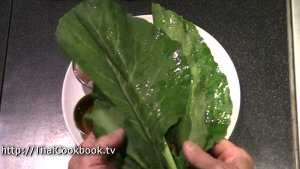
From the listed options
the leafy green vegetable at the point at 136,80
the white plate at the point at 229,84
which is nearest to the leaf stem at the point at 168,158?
the leafy green vegetable at the point at 136,80

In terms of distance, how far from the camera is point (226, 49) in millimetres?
1007

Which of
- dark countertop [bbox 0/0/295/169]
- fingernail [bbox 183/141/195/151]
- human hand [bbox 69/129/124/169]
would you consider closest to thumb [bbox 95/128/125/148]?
human hand [bbox 69/129/124/169]

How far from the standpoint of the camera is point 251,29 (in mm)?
1023

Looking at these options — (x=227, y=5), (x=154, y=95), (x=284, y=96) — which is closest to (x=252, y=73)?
(x=284, y=96)

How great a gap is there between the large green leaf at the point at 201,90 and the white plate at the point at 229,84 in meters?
0.07

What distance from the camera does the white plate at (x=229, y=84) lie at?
0.88 m

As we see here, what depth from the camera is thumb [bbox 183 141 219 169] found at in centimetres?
67

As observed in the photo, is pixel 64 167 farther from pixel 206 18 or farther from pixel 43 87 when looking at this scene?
pixel 206 18

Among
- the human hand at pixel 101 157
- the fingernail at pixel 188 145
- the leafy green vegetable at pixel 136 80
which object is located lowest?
the human hand at pixel 101 157

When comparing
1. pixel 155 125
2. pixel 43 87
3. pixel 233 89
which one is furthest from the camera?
pixel 43 87

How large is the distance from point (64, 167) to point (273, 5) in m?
0.69

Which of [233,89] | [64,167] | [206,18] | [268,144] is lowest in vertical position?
[64,167]

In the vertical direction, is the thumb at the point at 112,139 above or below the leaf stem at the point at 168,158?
above

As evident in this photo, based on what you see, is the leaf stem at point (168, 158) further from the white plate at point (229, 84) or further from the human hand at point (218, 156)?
the white plate at point (229, 84)
